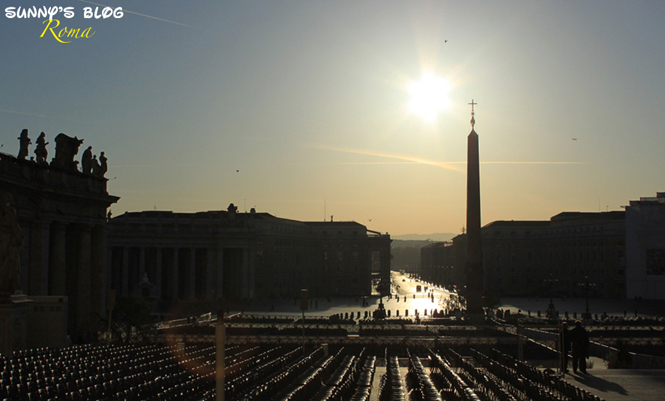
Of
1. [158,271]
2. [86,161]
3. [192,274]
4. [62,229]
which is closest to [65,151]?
[86,161]

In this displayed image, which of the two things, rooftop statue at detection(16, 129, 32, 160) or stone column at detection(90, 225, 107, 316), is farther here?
stone column at detection(90, 225, 107, 316)

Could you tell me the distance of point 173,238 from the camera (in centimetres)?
7544

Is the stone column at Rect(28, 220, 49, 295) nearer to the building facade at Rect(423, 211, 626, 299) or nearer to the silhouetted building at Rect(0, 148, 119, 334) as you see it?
the silhouetted building at Rect(0, 148, 119, 334)

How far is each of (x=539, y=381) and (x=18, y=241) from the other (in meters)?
16.8

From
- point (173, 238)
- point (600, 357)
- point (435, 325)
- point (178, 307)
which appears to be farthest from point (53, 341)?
point (173, 238)

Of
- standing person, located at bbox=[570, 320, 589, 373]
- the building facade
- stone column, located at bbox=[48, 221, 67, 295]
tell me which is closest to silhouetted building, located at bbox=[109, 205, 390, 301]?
the building facade

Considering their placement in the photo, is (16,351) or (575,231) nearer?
(16,351)

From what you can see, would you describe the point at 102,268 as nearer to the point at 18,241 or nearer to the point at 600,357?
the point at 18,241

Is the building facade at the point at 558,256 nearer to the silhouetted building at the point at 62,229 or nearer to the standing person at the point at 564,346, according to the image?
the silhouetted building at the point at 62,229

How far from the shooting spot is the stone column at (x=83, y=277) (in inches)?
1473

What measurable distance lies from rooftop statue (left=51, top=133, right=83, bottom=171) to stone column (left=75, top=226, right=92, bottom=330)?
364 cm

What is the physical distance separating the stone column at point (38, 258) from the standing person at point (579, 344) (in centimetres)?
2512

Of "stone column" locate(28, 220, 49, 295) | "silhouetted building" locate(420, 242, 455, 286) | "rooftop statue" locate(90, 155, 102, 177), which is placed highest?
"rooftop statue" locate(90, 155, 102, 177)

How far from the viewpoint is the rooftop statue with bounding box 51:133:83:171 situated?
3604 centimetres
